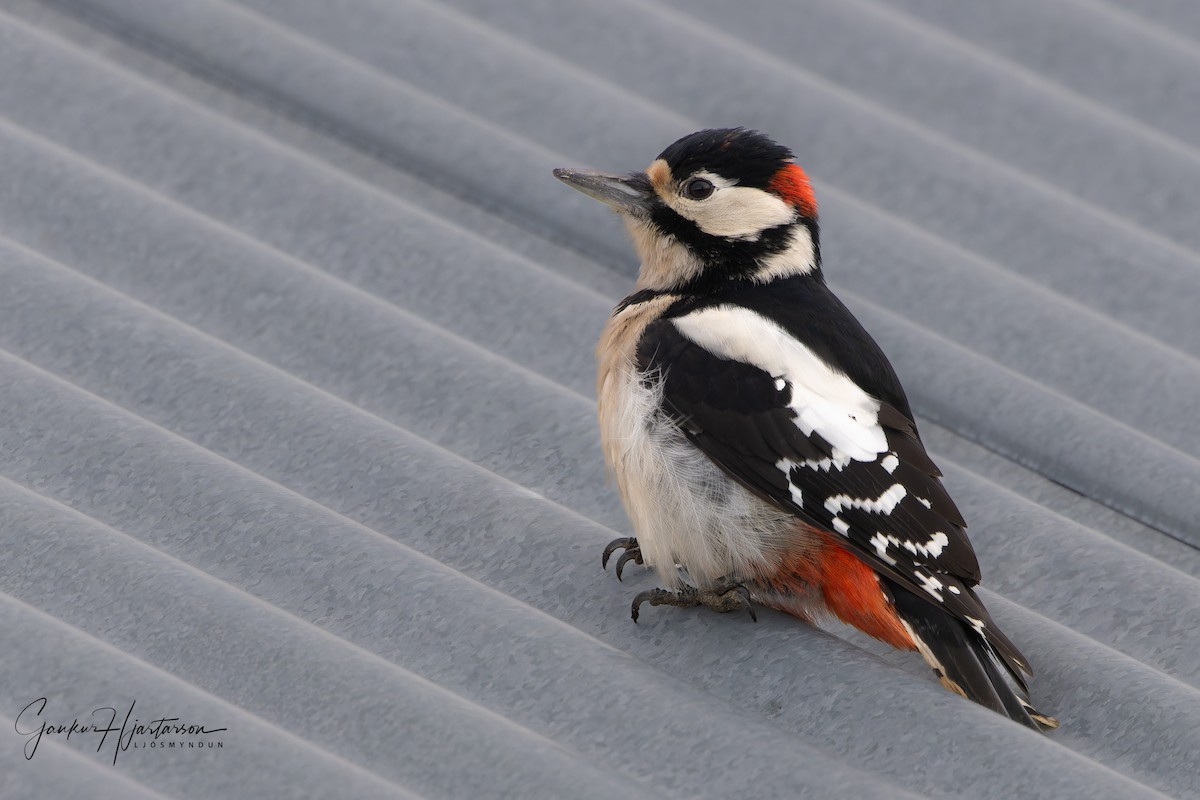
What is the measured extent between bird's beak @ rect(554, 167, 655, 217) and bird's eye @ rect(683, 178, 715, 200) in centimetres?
8

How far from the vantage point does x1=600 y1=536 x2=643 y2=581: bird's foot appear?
2.38 m

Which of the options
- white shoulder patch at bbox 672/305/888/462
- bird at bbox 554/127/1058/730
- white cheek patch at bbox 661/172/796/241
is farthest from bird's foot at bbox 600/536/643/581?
white cheek patch at bbox 661/172/796/241

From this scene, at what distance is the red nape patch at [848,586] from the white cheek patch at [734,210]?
0.71 metres

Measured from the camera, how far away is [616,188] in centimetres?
288

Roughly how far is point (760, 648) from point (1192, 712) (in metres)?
0.63

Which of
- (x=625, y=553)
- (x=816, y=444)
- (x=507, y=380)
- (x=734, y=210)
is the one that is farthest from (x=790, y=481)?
(x=734, y=210)

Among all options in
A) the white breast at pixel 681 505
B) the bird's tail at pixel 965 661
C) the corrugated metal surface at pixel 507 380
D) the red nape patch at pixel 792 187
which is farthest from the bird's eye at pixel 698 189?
the bird's tail at pixel 965 661

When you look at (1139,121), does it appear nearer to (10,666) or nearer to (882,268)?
(882,268)

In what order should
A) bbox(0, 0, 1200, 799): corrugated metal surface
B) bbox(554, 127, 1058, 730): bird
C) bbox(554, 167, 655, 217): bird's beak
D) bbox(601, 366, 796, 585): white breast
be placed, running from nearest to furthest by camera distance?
bbox(0, 0, 1200, 799): corrugated metal surface → bbox(554, 127, 1058, 730): bird → bbox(601, 366, 796, 585): white breast → bbox(554, 167, 655, 217): bird's beak

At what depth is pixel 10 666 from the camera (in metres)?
1.86

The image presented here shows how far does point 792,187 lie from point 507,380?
0.70 m

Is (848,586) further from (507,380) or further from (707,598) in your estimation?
(507,380)

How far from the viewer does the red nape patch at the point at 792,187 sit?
2861mm

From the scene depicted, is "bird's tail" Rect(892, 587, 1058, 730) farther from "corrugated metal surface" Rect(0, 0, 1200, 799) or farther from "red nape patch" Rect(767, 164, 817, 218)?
"red nape patch" Rect(767, 164, 817, 218)
